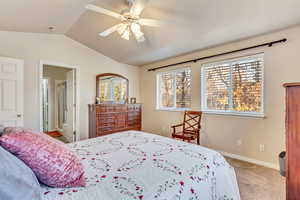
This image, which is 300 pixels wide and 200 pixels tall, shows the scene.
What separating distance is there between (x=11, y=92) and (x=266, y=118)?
460 cm

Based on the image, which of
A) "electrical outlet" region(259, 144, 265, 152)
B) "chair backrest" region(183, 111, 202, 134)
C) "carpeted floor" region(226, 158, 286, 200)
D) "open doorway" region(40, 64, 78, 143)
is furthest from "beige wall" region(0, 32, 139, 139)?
"electrical outlet" region(259, 144, 265, 152)

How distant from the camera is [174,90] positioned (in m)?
4.51

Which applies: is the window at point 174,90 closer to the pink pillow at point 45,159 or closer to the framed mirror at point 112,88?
the framed mirror at point 112,88

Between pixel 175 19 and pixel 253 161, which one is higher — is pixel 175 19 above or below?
above

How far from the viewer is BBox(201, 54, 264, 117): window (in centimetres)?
299

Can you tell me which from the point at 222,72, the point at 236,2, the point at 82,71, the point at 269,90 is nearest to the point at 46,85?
the point at 82,71

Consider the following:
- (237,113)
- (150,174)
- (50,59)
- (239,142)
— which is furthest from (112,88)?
(150,174)

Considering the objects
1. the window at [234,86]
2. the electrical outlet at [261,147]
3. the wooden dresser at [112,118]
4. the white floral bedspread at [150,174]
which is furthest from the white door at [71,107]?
the electrical outlet at [261,147]

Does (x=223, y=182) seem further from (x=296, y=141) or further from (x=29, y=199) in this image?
(x=29, y=199)

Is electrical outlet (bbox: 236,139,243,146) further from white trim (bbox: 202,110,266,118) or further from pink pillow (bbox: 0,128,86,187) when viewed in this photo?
pink pillow (bbox: 0,128,86,187)

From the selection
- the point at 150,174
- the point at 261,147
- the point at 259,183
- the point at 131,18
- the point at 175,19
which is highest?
the point at 175,19

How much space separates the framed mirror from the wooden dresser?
0.30m

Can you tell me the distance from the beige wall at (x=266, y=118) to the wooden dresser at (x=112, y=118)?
1.97 metres

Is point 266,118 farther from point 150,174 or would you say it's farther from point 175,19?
point 150,174
